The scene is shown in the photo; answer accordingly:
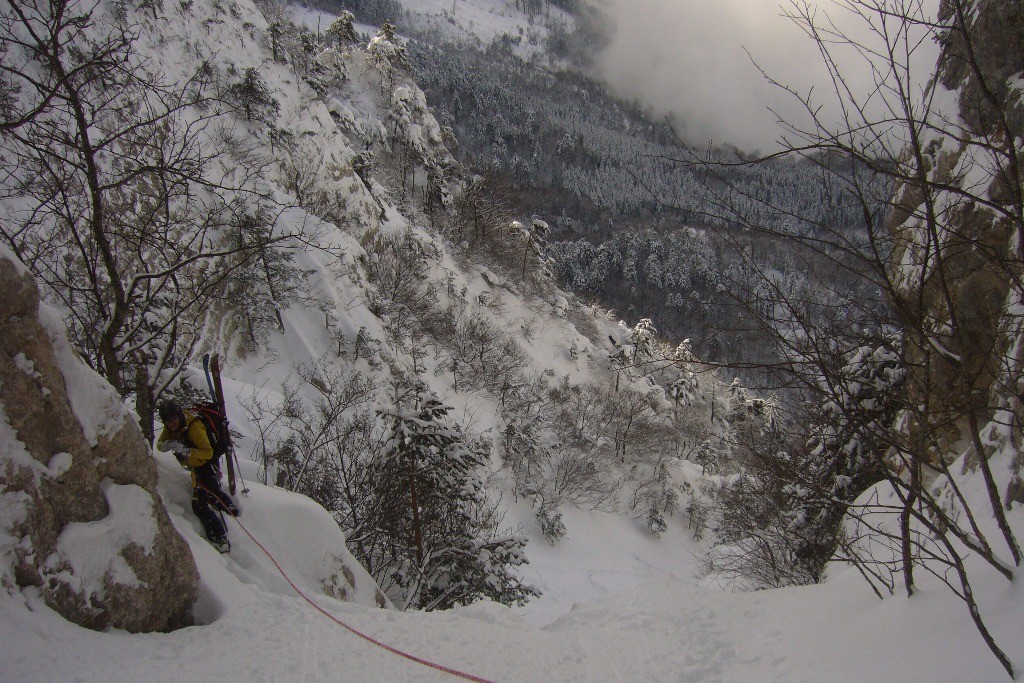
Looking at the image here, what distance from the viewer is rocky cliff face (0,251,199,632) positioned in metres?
3.26

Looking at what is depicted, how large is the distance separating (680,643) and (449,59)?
507 feet

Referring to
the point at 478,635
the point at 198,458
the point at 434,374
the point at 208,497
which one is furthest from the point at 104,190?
the point at 434,374

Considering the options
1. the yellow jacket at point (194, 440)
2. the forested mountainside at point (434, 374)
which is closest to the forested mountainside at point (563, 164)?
the forested mountainside at point (434, 374)

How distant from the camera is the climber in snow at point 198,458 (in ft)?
16.4

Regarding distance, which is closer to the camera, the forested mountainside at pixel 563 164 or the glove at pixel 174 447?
the glove at pixel 174 447

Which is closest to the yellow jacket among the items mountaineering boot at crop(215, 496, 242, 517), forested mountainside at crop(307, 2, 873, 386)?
mountaineering boot at crop(215, 496, 242, 517)

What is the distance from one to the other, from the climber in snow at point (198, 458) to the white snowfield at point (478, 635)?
164 mm

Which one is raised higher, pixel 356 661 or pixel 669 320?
pixel 669 320

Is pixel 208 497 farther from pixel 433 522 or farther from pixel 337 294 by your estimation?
pixel 337 294

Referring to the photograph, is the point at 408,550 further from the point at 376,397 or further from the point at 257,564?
the point at 376,397

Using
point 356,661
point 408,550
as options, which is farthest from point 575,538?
point 356,661

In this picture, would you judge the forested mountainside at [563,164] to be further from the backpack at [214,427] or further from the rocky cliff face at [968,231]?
the backpack at [214,427]

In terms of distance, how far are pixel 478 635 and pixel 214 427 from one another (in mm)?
3461

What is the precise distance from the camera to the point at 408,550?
36.2 feet
